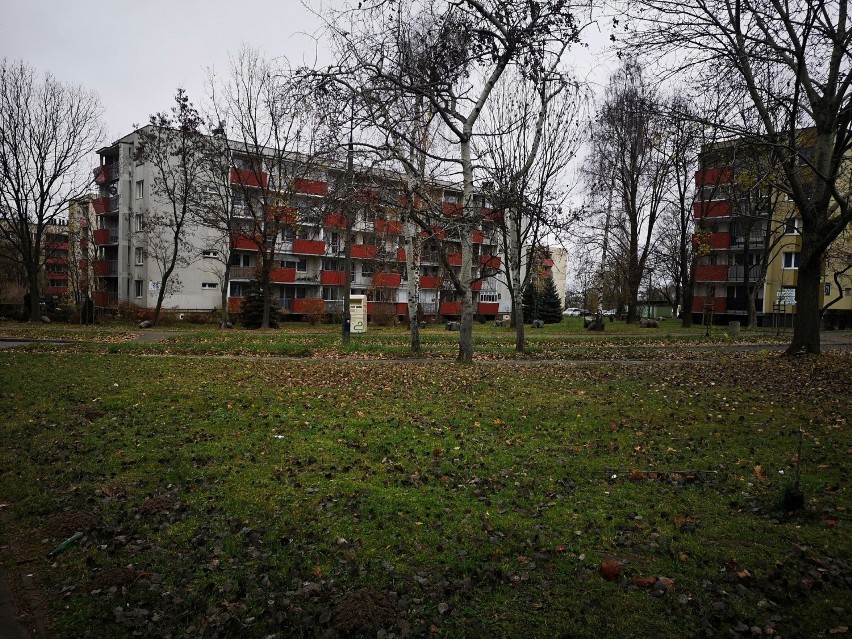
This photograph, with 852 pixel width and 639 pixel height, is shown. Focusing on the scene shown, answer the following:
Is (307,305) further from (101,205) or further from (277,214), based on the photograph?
(101,205)

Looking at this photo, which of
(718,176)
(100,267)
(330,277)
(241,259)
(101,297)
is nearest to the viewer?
(718,176)

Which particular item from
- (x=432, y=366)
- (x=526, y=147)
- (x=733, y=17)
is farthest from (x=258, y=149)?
(x=733, y=17)

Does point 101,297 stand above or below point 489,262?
below

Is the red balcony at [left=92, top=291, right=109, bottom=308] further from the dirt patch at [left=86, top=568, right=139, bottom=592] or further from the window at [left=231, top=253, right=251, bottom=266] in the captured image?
the dirt patch at [left=86, top=568, right=139, bottom=592]

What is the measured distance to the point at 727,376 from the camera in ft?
40.6

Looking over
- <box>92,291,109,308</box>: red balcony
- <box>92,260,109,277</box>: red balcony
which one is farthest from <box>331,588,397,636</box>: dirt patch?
<box>92,260,109,277</box>: red balcony

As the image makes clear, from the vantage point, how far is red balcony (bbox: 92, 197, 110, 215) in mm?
47844

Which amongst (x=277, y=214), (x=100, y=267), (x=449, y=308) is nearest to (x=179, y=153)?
(x=277, y=214)

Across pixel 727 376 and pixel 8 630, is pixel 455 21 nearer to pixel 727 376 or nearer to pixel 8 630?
pixel 727 376

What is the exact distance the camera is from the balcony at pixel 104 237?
4728 centimetres

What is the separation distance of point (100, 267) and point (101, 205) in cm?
580

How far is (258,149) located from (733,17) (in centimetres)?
2795

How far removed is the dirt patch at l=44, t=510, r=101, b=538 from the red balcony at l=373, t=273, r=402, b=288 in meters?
39.6

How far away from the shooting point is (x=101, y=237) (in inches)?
1870
